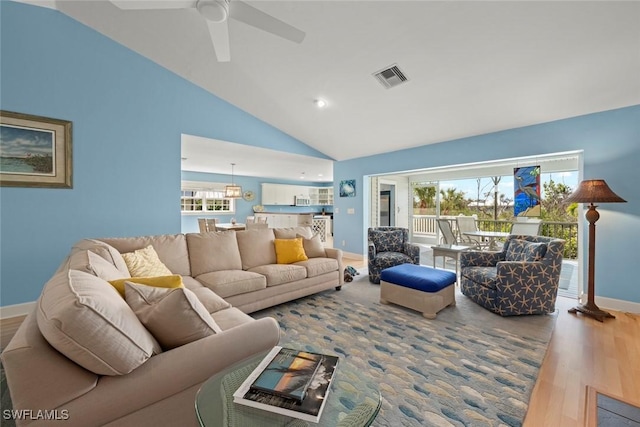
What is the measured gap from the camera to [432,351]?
2.26 m

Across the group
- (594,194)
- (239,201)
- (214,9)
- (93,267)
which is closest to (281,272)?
(93,267)

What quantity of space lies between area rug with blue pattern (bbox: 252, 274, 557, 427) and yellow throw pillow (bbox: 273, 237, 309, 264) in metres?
0.56

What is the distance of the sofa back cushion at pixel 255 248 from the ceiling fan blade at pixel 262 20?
2298 millimetres

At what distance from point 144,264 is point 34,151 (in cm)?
213

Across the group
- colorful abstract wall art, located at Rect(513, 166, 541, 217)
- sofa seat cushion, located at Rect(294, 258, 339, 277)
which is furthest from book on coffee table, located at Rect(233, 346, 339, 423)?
colorful abstract wall art, located at Rect(513, 166, 541, 217)

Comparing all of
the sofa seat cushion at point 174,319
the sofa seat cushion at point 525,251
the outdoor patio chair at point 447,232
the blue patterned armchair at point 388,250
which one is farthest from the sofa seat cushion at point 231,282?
the outdoor patio chair at point 447,232

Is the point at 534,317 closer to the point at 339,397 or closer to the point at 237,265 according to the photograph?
the point at 339,397

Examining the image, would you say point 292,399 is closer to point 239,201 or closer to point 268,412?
point 268,412

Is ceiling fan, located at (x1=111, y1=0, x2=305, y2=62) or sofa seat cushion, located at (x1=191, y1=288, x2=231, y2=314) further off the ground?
ceiling fan, located at (x1=111, y1=0, x2=305, y2=62)

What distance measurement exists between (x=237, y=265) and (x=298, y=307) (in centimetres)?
88

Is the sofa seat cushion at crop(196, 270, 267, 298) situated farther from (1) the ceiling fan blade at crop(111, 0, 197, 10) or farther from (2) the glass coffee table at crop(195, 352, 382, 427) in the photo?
(1) the ceiling fan blade at crop(111, 0, 197, 10)

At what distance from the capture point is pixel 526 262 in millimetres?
2967

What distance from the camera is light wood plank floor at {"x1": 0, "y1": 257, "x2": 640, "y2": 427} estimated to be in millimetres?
1635

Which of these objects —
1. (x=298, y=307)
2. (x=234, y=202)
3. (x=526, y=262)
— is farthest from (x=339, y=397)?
(x=234, y=202)
